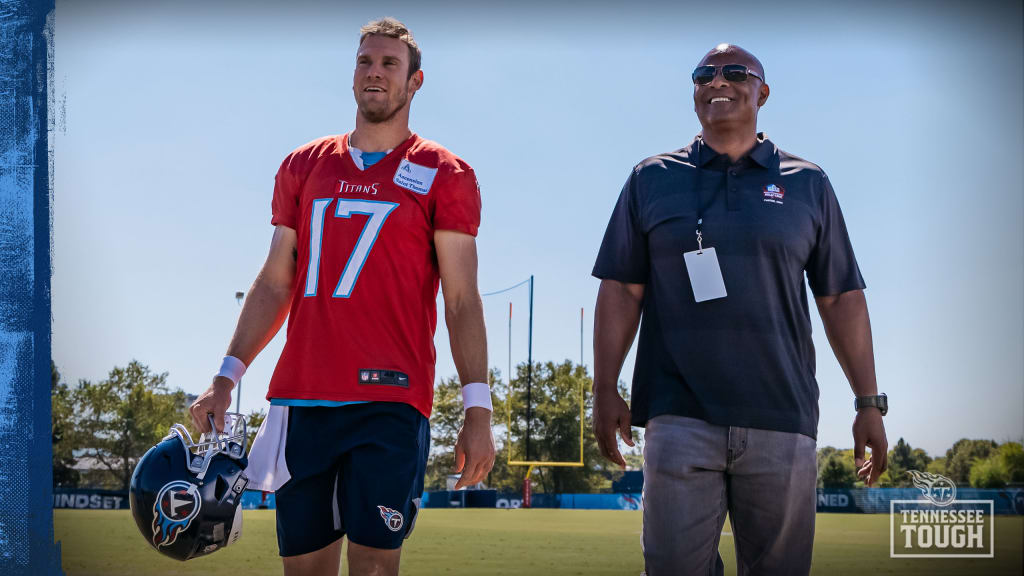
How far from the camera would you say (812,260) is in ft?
10.4

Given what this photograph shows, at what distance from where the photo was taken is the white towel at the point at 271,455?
2.76 meters

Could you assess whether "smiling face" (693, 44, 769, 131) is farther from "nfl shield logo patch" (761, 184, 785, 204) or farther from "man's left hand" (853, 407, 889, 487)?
"man's left hand" (853, 407, 889, 487)

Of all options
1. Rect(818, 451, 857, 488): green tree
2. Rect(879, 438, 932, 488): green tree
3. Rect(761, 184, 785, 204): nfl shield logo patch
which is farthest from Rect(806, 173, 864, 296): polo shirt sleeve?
Rect(879, 438, 932, 488): green tree

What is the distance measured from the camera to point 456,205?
296 centimetres

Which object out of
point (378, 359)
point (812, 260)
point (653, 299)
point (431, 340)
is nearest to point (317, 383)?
point (378, 359)

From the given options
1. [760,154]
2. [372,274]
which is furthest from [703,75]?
[372,274]

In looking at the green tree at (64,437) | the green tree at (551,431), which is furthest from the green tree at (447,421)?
the green tree at (64,437)

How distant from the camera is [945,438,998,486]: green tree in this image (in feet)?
142

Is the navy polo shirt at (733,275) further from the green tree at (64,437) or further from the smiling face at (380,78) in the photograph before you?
the green tree at (64,437)

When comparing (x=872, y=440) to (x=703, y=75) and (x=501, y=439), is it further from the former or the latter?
(x=501, y=439)

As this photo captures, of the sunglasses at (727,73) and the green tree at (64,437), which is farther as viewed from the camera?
the green tree at (64,437)

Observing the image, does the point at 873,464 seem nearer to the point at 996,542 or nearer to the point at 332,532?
the point at 332,532

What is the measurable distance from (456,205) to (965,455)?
48329 millimetres

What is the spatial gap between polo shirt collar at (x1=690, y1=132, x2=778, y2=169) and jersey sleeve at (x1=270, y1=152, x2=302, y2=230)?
1.37 meters
